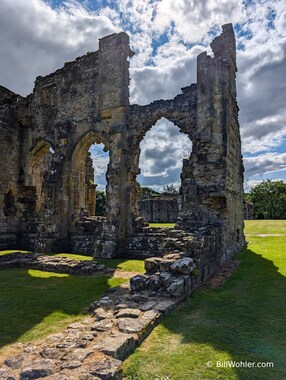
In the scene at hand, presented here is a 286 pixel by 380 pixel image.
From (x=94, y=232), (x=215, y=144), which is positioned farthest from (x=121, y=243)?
(x=215, y=144)

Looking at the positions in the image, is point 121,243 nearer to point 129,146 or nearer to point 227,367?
point 129,146

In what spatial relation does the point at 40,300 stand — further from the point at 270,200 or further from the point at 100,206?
the point at 270,200

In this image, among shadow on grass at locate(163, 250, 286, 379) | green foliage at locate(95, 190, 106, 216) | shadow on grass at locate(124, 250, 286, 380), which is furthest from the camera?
green foliage at locate(95, 190, 106, 216)

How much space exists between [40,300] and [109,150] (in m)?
8.16

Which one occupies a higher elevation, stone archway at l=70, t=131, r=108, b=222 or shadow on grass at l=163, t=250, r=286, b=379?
stone archway at l=70, t=131, r=108, b=222

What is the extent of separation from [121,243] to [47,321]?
726cm

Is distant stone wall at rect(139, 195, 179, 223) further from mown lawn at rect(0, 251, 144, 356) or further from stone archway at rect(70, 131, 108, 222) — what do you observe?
mown lawn at rect(0, 251, 144, 356)

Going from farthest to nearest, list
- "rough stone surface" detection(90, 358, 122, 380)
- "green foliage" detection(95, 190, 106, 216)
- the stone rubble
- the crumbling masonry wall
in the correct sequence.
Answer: "green foliage" detection(95, 190, 106, 216) < the crumbling masonry wall < the stone rubble < "rough stone surface" detection(90, 358, 122, 380)

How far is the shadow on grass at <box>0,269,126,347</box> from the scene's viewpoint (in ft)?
15.3

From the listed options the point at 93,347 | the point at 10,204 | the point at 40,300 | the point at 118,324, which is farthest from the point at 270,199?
the point at 93,347

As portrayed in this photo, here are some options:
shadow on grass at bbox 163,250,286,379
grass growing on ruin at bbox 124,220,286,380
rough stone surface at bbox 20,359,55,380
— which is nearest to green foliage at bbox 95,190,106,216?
shadow on grass at bbox 163,250,286,379

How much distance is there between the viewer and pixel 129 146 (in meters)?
13.3

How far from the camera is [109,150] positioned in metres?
13.1

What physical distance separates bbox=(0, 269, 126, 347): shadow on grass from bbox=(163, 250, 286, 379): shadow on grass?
202cm
